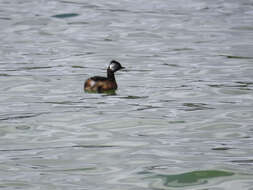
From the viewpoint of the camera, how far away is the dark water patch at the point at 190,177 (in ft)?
28.3

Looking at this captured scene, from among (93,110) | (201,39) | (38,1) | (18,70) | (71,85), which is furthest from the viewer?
(38,1)

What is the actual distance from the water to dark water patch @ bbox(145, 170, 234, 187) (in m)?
A: 0.01

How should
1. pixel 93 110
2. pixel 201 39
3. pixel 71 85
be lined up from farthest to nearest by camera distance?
pixel 201 39 → pixel 71 85 → pixel 93 110

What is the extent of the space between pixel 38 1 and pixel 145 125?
20.3 m

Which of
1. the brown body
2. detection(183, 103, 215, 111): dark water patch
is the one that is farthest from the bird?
detection(183, 103, 215, 111): dark water patch

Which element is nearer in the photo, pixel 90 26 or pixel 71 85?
pixel 71 85

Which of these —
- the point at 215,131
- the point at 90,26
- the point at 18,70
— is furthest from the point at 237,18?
the point at 215,131

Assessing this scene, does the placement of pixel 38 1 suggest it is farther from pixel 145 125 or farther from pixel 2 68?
pixel 145 125

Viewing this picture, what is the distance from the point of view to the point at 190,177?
875cm

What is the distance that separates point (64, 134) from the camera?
11.1m

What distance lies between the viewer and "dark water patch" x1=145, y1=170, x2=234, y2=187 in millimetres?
8617

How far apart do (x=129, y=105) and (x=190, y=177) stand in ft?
14.9

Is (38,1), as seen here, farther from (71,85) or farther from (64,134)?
(64,134)

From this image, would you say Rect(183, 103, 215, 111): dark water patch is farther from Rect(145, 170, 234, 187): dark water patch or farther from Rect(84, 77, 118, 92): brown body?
Rect(145, 170, 234, 187): dark water patch
